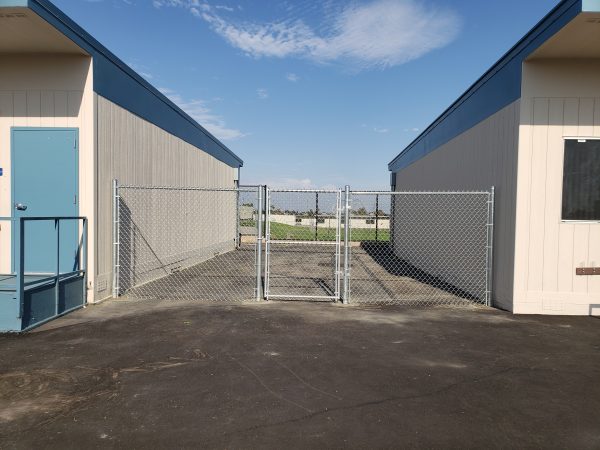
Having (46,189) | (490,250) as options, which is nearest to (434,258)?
(490,250)

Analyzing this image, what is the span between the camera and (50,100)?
699 cm

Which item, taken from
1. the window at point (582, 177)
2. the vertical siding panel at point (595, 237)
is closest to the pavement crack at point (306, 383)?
the window at point (582, 177)

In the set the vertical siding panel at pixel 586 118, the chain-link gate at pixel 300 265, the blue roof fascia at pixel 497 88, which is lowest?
the chain-link gate at pixel 300 265

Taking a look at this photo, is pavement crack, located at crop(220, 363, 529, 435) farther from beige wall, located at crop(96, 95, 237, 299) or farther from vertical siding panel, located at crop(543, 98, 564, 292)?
beige wall, located at crop(96, 95, 237, 299)

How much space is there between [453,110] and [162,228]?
→ 26.3 feet

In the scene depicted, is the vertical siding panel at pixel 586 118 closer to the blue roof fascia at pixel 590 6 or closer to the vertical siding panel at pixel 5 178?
the blue roof fascia at pixel 590 6

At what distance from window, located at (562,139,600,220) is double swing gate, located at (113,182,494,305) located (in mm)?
1207

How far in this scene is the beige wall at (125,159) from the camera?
7.28 m

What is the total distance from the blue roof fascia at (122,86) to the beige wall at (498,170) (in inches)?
289

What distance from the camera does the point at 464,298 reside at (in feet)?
26.7

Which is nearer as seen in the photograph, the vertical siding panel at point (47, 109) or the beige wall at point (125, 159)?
the vertical siding panel at point (47, 109)

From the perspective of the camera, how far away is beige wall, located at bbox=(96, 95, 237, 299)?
23.9 feet

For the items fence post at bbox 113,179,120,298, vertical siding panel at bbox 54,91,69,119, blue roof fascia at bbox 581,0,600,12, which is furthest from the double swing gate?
blue roof fascia at bbox 581,0,600,12

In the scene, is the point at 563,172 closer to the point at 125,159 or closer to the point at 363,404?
the point at 363,404
